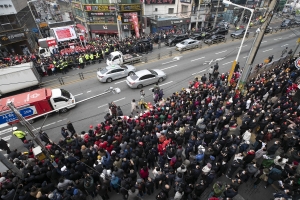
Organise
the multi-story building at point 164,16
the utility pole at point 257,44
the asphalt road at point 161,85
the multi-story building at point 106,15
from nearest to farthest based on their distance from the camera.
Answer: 1. the utility pole at point 257,44
2. the asphalt road at point 161,85
3. the multi-story building at point 106,15
4. the multi-story building at point 164,16

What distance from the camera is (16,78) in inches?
614

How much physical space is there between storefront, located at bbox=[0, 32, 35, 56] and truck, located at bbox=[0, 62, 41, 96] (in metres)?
12.1

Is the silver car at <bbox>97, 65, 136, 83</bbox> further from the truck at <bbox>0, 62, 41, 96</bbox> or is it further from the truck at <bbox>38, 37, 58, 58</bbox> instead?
the truck at <bbox>38, 37, 58, 58</bbox>

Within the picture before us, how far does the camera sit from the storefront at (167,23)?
3378 centimetres

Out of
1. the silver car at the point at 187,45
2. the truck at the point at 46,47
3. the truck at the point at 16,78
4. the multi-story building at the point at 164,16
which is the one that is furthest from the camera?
the multi-story building at the point at 164,16

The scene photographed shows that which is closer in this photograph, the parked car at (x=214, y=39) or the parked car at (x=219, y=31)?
the parked car at (x=214, y=39)

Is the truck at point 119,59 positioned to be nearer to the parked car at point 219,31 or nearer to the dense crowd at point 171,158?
the dense crowd at point 171,158

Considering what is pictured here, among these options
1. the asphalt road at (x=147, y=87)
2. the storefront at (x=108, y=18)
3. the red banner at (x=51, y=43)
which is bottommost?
the asphalt road at (x=147, y=87)

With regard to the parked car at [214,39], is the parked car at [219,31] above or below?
above

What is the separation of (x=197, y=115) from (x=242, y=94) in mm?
4803

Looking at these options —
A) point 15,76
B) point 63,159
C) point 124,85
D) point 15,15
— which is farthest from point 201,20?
point 63,159

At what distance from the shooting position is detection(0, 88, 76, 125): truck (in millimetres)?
12320

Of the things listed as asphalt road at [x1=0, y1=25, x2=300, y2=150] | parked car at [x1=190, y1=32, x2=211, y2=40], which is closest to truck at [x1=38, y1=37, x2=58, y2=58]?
asphalt road at [x1=0, y1=25, x2=300, y2=150]

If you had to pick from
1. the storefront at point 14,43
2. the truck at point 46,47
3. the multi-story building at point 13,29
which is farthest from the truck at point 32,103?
the storefront at point 14,43
